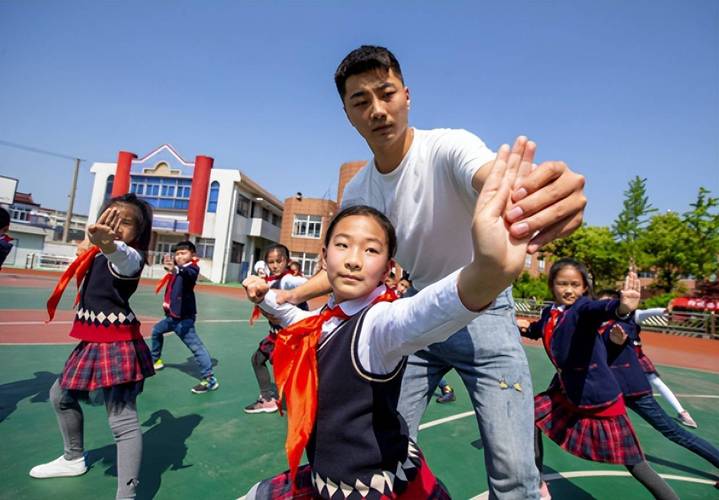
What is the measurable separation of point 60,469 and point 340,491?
253 centimetres

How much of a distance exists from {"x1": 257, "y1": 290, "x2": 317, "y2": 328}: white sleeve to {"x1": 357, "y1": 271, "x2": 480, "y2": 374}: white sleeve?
0.48 m

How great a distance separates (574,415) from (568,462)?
125cm

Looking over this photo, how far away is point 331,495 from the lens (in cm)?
136

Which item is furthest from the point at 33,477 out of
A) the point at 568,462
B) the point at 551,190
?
the point at 568,462

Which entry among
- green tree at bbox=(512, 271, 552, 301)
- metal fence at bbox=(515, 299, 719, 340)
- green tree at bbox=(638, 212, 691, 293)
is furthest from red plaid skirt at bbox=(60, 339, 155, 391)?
green tree at bbox=(638, 212, 691, 293)

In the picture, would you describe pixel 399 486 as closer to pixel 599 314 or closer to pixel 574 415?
pixel 599 314

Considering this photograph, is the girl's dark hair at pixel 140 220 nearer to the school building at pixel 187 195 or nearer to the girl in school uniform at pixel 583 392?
the girl in school uniform at pixel 583 392

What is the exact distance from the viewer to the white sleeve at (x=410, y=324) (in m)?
0.99

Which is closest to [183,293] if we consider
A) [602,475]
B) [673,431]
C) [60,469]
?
[60,469]

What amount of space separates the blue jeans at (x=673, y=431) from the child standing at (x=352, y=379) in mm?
2884

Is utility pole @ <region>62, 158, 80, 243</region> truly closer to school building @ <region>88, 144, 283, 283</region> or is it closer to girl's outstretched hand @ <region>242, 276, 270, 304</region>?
school building @ <region>88, 144, 283, 283</region>

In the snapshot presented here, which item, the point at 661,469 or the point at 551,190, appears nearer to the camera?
the point at 551,190

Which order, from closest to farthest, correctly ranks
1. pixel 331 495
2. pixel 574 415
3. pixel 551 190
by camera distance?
pixel 551 190 → pixel 331 495 → pixel 574 415

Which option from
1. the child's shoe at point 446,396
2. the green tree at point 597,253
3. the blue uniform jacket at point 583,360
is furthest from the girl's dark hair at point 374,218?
the green tree at point 597,253
